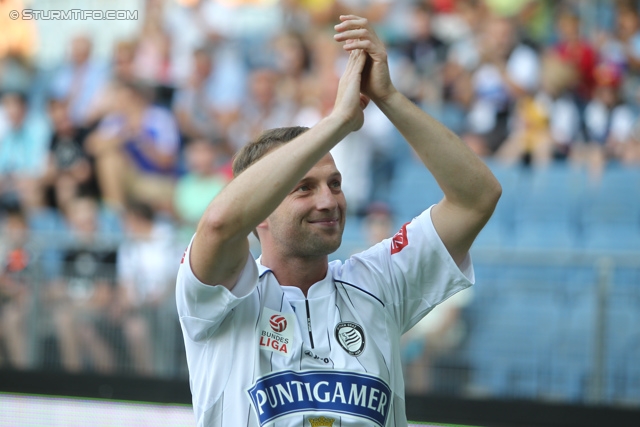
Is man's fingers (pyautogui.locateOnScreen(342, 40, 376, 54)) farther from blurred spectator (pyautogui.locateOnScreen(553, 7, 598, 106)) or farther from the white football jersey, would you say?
blurred spectator (pyautogui.locateOnScreen(553, 7, 598, 106))

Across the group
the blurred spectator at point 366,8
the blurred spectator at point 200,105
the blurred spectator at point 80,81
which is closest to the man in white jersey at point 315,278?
the blurred spectator at point 200,105

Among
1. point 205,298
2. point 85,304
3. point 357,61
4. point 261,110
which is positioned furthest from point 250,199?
point 261,110

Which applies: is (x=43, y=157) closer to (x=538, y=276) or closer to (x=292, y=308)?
(x=538, y=276)

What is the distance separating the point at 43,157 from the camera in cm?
984

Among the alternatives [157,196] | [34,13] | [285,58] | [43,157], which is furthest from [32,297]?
[34,13]

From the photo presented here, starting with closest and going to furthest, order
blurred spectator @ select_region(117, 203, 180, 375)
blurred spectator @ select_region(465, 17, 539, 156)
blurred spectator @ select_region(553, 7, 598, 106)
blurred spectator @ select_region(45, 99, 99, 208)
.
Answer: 1. blurred spectator @ select_region(117, 203, 180, 375)
2. blurred spectator @ select_region(465, 17, 539, 156)
3. blurred spectator @ select_region(553, 7, 598, 106)
4. blurred spectator @ select_region(45, 99, 99, 208)

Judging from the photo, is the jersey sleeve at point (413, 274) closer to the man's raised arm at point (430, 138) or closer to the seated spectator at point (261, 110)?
the man's raised arm at point (430, 138)

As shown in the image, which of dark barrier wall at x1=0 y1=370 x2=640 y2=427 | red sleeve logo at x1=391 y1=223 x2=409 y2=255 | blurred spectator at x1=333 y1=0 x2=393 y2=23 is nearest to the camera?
red sleeve logo at x1=391 y1=223 x2=409 y2=255

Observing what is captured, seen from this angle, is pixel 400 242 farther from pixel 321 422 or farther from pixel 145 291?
pixel 145 291

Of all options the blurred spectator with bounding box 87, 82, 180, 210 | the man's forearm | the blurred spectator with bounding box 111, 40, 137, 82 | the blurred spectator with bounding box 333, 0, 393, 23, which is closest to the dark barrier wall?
the blurred spectator with bounding box 87, 82, 180, 210

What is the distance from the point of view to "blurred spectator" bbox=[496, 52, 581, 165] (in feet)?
27.6

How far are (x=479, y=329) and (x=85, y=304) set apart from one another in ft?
11.1

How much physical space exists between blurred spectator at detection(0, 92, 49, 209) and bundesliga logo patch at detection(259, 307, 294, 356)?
7510mm

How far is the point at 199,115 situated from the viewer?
9797 millimetres
